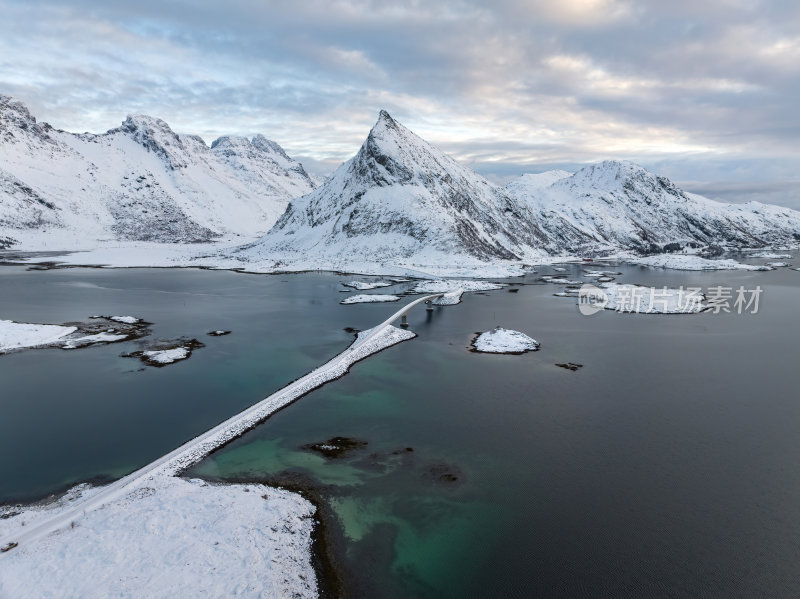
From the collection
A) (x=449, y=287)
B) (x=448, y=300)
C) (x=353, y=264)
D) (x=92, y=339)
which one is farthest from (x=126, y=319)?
(x=353, y=264)

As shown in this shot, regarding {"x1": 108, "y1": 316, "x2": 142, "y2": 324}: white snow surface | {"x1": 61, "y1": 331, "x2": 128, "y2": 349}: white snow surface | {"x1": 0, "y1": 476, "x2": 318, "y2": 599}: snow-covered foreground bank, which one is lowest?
{"x1": 61, "y1": 331, "x2": 128, "y2": 349}: white snow surface

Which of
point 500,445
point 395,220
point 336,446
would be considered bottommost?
point 336,446

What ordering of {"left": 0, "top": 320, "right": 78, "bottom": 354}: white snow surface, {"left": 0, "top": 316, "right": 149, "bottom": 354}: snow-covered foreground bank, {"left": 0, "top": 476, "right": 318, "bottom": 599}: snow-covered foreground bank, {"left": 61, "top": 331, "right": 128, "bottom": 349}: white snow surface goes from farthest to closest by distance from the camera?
1. {"left": 61, "top": 331, "right": 128, "bottom": 349}: white snow surface
2. {"left": 0, "top": 316, "right": 149, "bottom": 354}: snow-covered foreground bank
3. {"left": 0, "top": 320, "right": 78, "bottom": 354}: white snow surface
4. {"left": 0, "top": 476, "right": 318, "bottom": 599}: snow-covered foreground bank

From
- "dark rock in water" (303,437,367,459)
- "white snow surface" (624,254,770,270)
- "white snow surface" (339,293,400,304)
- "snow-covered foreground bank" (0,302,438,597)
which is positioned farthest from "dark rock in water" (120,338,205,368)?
"white snow surface" (624,254,770,270)

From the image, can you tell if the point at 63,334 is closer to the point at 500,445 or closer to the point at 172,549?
the point at 172,549

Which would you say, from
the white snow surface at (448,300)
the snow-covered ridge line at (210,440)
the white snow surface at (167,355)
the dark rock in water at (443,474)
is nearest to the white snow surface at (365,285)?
the white snow surface at (448,300)

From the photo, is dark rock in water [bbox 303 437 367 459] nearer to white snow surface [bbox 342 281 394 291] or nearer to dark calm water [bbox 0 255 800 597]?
dark calm water [bbox 0 255 800 597]
